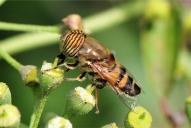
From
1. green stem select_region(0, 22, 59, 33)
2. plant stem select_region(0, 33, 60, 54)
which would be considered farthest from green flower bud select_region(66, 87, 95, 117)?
plant stem select_region(0, 33, 60, 54)

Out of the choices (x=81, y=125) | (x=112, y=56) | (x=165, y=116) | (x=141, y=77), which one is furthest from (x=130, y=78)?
(x=141, y=77)

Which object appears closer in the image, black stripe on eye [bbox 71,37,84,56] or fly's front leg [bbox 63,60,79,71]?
fly's front leg [bbox 63,60,79,71]

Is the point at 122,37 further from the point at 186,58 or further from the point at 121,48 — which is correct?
the point at 186,58

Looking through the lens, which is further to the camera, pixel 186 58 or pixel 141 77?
pixel 141 77

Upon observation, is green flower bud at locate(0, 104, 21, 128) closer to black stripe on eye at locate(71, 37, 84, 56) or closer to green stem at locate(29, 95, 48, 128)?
green stem at locate(29, 95, 48, 128)

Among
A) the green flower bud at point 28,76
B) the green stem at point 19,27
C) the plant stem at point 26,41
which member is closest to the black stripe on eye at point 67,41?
the green stem at point 19,27

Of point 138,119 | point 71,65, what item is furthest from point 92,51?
point 138,119

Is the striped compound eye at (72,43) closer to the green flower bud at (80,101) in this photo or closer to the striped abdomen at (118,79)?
the striped abdomen at (118,79)
